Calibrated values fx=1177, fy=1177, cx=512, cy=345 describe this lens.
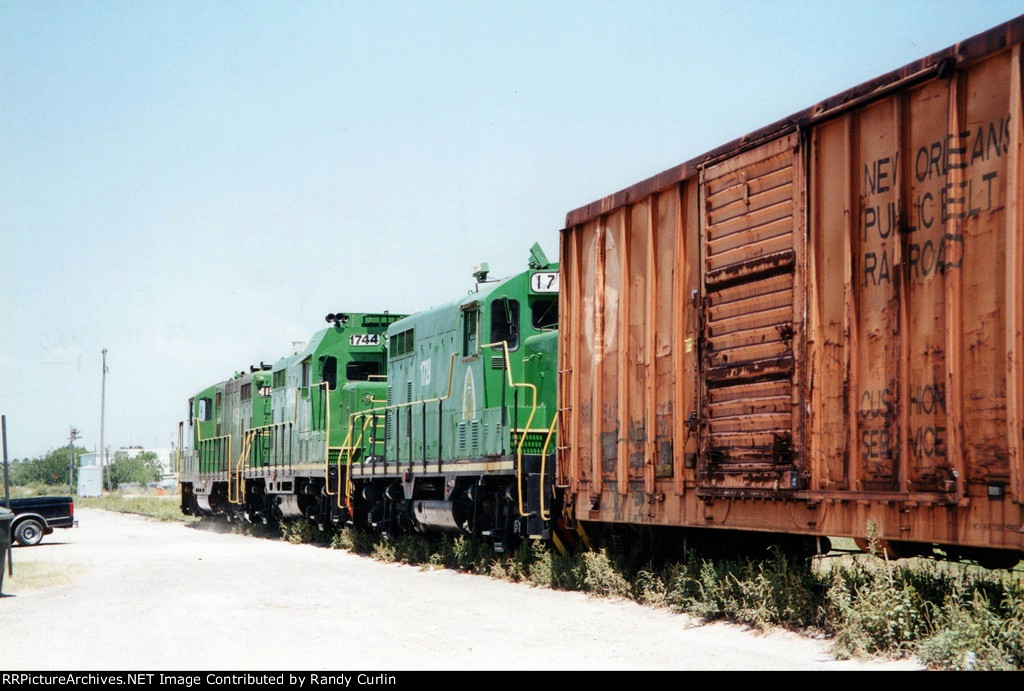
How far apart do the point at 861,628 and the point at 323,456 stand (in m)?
16.1

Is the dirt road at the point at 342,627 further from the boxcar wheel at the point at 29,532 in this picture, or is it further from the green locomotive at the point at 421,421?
the boxcar wheel at the point at 29,532

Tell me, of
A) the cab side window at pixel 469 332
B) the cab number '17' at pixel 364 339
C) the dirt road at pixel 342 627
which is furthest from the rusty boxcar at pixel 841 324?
the cab number '17' at pixel 364 339

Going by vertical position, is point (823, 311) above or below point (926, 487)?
above

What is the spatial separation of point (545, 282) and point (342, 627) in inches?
274

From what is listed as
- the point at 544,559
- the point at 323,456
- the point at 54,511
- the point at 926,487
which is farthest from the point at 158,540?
the point at 926,487

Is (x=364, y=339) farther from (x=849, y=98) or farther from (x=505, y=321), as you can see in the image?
(x=849, y=98)

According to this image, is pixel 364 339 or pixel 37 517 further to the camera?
pixel 37 517

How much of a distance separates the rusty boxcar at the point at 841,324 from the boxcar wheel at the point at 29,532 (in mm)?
17439

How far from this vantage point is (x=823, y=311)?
9406 mm

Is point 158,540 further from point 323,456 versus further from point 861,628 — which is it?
point 861,628

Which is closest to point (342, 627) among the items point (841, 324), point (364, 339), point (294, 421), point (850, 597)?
point (850, 597)

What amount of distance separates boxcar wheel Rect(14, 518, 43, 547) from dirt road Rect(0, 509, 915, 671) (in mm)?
8920

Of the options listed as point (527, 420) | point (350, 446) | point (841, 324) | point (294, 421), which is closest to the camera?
point (841, 324)

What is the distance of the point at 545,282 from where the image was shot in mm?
16078
